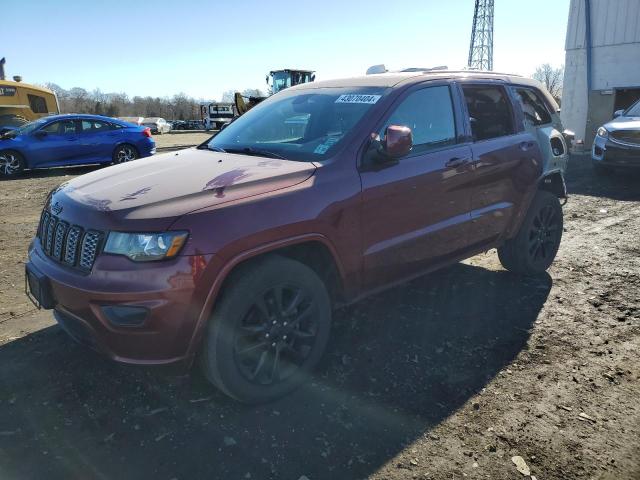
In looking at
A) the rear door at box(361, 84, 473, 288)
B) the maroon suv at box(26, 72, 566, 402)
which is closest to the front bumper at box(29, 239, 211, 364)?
the maroon suv at box(26, 72, 566, 402)

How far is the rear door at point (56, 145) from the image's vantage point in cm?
1179

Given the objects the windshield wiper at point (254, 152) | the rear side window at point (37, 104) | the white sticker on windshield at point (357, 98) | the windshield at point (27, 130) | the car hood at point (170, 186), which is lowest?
the car hood at point (170, 186)

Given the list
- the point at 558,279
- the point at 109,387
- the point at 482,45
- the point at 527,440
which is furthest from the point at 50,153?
the point at 482,45

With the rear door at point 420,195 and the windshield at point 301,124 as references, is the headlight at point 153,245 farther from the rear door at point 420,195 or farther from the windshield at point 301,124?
the rear door at point 420,195

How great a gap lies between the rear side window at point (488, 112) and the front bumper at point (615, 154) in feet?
21.0

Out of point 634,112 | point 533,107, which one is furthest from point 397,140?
point 634,112

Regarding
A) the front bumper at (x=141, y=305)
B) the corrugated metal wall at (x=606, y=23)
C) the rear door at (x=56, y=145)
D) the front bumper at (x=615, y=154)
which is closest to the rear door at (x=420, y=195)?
the front bumper at (x=141, y=305)

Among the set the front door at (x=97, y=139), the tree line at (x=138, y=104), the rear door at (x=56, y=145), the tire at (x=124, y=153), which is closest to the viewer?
the rear door at (x=56, y=145)

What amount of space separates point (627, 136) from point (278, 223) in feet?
30.0

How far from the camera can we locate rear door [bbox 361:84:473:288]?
3.19 m

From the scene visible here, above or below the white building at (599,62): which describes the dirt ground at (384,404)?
below

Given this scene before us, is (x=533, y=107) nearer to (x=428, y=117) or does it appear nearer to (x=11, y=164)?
(x=428, y=117)

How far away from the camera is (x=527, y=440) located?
259 centimetres

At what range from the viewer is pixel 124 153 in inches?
508
